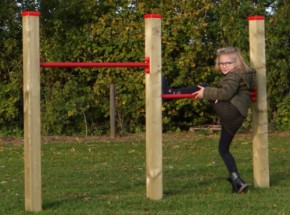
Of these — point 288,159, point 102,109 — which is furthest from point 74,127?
point 288,159

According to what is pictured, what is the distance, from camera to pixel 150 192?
805 centimetres

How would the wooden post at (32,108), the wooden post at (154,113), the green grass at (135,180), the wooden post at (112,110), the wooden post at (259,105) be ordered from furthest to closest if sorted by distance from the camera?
the wooden post at (112,110) → the wooden post at (259,105) → the wooden post at (154,113) → the green grass at (135,180) → the wooden post at (32,108)

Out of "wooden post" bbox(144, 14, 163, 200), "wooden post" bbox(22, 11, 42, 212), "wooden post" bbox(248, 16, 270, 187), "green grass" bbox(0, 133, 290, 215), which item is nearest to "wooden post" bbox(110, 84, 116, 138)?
"green grass" bbox(0, 133, 290, 215)

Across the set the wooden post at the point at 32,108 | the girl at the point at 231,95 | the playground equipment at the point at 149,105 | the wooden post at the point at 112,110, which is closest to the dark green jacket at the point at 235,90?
the girl at the point at 231,95

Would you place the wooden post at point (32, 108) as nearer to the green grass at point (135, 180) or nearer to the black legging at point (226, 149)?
the green grass at point (135, 180)

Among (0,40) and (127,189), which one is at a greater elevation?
(0,40)

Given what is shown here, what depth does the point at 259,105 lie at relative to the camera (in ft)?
28.6

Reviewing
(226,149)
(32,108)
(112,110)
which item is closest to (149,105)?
(226,149)

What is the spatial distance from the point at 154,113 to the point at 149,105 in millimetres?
94

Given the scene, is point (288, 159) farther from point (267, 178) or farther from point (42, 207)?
point (42, 207)

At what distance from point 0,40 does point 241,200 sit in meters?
11.4

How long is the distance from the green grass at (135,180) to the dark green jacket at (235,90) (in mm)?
940

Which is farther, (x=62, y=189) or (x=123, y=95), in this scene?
(x=123, y=95)

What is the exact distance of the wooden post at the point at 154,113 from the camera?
26.3 ft
